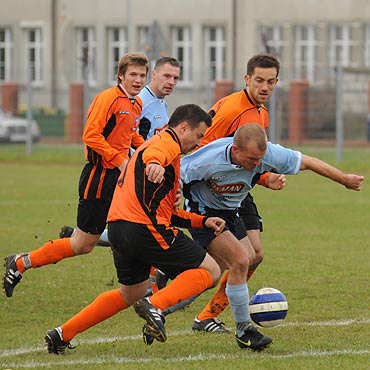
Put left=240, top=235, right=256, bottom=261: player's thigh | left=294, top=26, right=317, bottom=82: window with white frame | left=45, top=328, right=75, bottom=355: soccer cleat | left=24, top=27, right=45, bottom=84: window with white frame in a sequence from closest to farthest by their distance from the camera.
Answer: left=45, top=328, right=75, bottom=355: soccer cleat
left=240, top=235, right=256, bottom=261: player's thigh
left=294, top=26, right=317, bottom=82: window with white frame
left=24, top=27, right=45, bottom=84: window with white frame

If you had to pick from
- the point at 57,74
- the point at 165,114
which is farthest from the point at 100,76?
the point at 165,114

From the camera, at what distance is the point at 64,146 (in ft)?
113

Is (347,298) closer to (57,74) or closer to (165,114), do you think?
(165,114)

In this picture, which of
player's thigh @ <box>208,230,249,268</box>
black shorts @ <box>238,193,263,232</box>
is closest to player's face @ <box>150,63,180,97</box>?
black shorts @ <box>238,193,263,232</box>

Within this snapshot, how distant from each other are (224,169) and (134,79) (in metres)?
2.47

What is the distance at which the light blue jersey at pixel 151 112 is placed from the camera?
11.1 m

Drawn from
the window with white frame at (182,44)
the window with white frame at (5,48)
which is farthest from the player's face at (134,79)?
the window with white frame at (5,48)

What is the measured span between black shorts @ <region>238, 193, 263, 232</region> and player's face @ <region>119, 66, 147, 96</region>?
1.52 m

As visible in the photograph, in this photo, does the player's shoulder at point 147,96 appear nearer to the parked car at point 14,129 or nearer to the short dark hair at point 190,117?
the short dark hair at point 190,117

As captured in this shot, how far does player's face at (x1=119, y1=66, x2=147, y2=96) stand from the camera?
10.5 meters

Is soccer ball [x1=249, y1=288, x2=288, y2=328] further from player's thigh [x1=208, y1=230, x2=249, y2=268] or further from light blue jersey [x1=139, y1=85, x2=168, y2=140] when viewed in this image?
light blue jersey [x1=139, y1=85, x2=168, y2=140]

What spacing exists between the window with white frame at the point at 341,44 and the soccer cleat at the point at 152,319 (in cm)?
4329

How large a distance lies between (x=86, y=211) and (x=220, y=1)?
42.5 meters

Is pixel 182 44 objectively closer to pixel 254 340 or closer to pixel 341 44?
pixel 341 44
